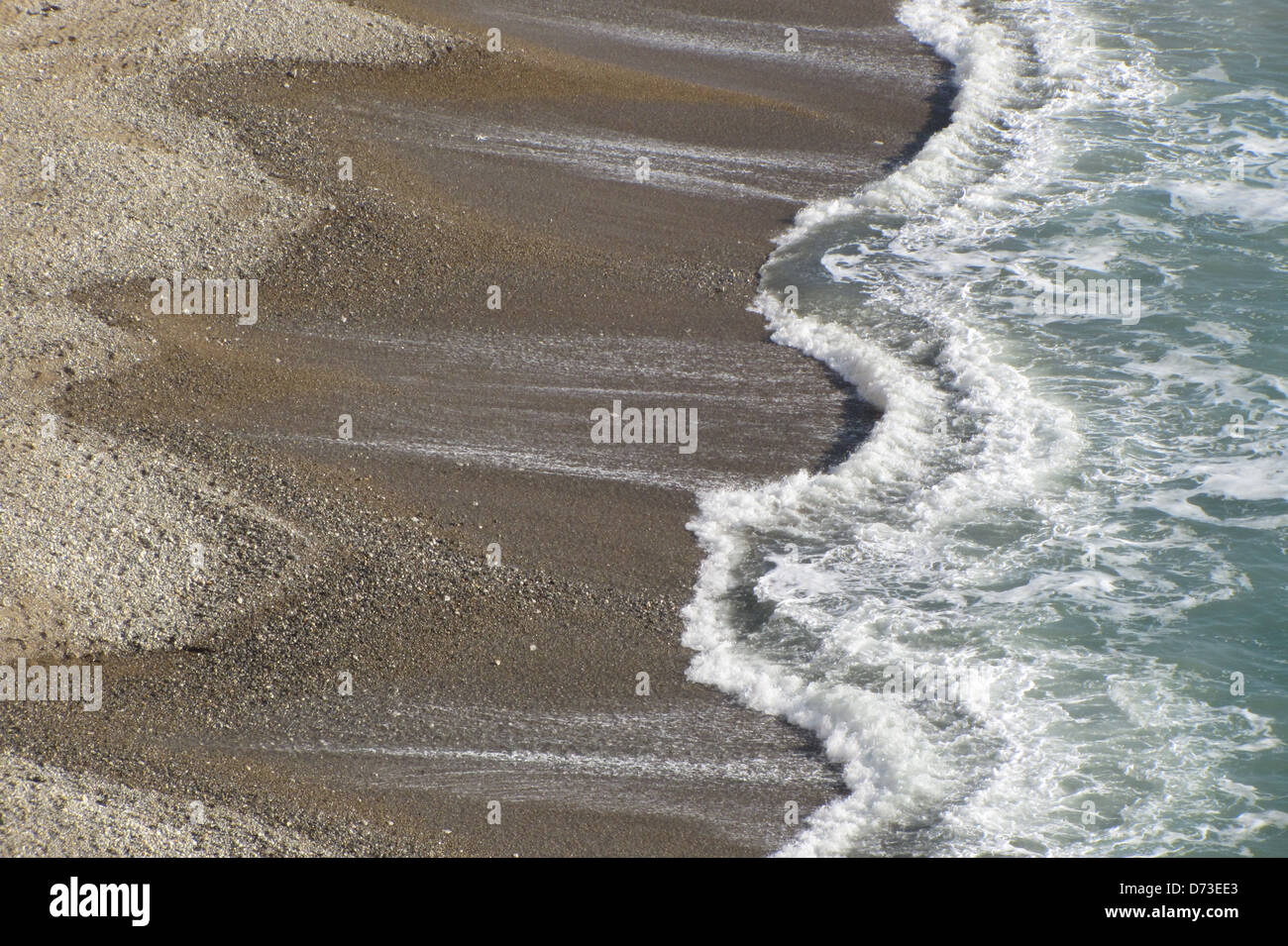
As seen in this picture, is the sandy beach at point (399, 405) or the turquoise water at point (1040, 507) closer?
the sandy beach at point (399, 405)

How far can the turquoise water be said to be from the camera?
11.2m

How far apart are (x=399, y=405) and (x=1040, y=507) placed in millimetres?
7853

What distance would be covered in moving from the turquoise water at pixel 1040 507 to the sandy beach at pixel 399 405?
0.67 meters

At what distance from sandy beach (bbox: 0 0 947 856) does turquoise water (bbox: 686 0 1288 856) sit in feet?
2.19

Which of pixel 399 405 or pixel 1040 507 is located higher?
pixel 399 405

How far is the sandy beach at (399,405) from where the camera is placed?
35.3 ft

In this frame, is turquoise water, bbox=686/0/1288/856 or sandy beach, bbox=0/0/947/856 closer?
sandy beach, bbox=0/0/947/856

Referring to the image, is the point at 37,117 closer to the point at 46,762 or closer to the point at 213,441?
the point at 213,441

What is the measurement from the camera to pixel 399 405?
15.3m

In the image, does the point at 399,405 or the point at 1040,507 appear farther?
the point at 399,405

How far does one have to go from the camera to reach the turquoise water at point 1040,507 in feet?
36.7

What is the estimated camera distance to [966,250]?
19.5m
